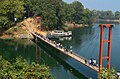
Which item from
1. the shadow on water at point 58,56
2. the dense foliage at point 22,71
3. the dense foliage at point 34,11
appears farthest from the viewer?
the dense foliage at point 34,11

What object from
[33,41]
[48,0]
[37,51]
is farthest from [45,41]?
[48,0]

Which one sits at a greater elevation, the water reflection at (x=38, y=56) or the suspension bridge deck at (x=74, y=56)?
the suspension bridge deck at (x=74, y=56)

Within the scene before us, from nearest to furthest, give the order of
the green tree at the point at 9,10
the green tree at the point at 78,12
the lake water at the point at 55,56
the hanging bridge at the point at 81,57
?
1. the hanging bridge at the point at 81,57
2. the lake water at the point at 55,56
3. the green tree at the point at 9,10
4. the green tree at the point at 78,12

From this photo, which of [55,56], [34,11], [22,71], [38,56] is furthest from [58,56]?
[22,71]

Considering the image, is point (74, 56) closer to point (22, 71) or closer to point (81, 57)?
point (81, 57)

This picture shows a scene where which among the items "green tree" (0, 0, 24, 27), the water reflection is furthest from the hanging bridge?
"green tree" (0, 0, 24, 27)

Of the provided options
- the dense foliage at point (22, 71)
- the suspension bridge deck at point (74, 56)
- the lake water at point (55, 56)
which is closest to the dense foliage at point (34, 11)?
the lake water at point (55, 56)

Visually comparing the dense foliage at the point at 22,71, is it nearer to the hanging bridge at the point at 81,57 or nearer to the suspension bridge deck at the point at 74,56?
the hanging bridge at the point at 81,57

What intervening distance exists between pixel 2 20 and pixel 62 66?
1207 inches

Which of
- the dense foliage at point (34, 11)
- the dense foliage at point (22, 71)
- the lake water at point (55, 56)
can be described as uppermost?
the dense foliage at point (34, 11)

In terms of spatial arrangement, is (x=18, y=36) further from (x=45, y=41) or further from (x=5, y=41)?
(x=45, y=41)

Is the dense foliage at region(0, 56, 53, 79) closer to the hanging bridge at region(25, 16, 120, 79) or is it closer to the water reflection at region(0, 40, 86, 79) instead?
the hanging bridge at region(25, 16, 120, 79)

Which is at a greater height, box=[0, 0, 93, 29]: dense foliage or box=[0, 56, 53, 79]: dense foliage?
box=[0, 0, 93, 29]: dense foliage

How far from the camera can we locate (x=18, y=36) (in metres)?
69.9
